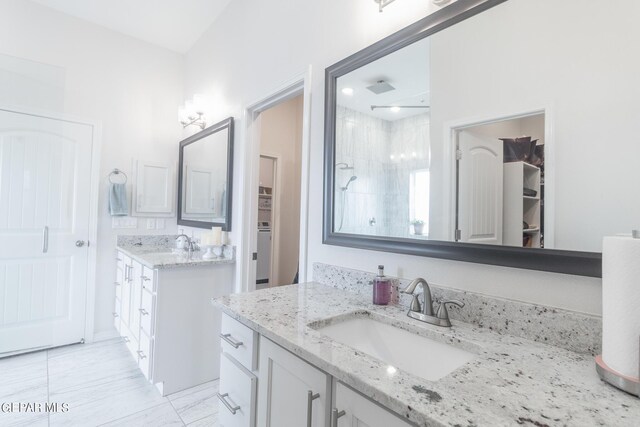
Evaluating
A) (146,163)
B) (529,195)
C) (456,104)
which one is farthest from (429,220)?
(146,163)

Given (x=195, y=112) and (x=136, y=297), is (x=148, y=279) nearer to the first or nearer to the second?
(x=136, y=297)

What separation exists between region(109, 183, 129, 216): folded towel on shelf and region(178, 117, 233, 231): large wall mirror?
52 centimetres

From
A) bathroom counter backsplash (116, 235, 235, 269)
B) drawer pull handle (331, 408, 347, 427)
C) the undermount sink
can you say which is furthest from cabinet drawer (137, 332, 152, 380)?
drawer pull handle (331, 408, 347, 427)

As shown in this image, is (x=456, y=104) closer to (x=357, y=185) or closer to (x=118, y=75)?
(x=357, y=185)

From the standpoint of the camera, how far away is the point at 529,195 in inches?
39.5

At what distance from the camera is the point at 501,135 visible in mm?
1056

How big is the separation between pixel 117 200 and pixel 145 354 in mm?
1611

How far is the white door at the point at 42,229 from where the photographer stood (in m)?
2.45

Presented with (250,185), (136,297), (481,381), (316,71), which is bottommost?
(136,297)

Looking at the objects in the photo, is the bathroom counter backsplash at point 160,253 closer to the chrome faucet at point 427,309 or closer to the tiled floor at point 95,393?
the tiled floor at point 95,393

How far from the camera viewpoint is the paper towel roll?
25.5 inches

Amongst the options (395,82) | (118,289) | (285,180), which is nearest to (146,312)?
(118,289)

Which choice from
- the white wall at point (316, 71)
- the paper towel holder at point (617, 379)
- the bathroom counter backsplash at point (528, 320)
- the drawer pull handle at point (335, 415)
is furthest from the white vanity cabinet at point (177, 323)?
the paper towel holder at point (617, 379)

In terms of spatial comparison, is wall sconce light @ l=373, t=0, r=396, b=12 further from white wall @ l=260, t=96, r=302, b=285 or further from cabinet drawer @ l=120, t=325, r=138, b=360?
white wall @ l=260, t=96, r=302, b=285
